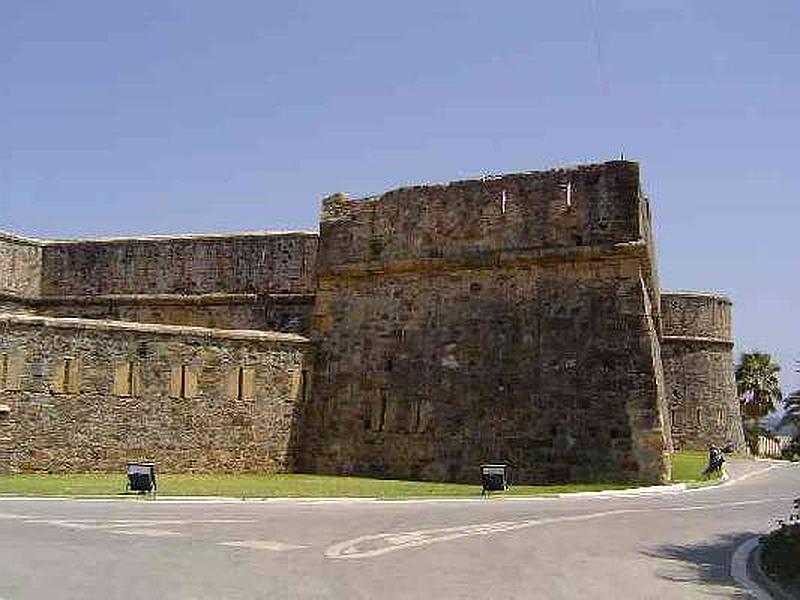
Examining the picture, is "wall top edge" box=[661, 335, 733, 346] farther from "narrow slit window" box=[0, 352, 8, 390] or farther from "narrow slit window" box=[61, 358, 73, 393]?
"narrow slit window" box=[0, 352, 8, 390]

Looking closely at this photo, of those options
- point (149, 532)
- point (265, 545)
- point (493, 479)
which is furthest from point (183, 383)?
point (265, 545)

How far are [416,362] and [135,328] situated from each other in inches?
273

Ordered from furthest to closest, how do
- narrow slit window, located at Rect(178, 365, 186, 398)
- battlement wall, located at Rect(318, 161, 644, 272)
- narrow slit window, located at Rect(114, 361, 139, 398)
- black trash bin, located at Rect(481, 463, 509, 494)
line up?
narrow slit window, located at Rect(178, 365, 186, 398), battlement wall, located at Rect(318, 161, 644, 272), narrow slit window, located at Rect(114, 361, 139, 398), black trash bin, located at Rect(481, 463, 509, 494)

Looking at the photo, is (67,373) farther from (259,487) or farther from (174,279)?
(174,279)

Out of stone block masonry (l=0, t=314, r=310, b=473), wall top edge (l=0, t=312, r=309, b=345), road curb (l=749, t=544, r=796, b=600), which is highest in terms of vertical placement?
wall top edge (l=0, t=312, r=309, b=345)

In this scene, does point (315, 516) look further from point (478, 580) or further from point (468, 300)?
point (468, 300)

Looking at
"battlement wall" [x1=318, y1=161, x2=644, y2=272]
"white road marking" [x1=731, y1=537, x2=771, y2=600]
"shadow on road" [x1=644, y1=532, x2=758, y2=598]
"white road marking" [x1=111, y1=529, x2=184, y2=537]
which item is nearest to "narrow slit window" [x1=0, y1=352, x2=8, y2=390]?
"battlement wall" [x1=318, y1=161, x2=644, y2=272]

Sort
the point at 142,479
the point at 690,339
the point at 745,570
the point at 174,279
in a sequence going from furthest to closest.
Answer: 1. the point at 690,339
2. the point at 174,279
3. the point at 142,479
4. the point at 745,570

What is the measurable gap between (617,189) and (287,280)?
10.8m

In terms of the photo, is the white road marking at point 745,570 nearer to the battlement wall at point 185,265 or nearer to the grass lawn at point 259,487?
the grass lawn at point 259,487

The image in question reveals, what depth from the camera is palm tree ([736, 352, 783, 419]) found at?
2034 inches

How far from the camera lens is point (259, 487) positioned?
1927 centimetres

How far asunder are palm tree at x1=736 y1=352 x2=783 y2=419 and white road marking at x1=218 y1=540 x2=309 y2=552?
4543cm

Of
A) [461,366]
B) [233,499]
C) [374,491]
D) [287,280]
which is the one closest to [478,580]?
[233,499]
